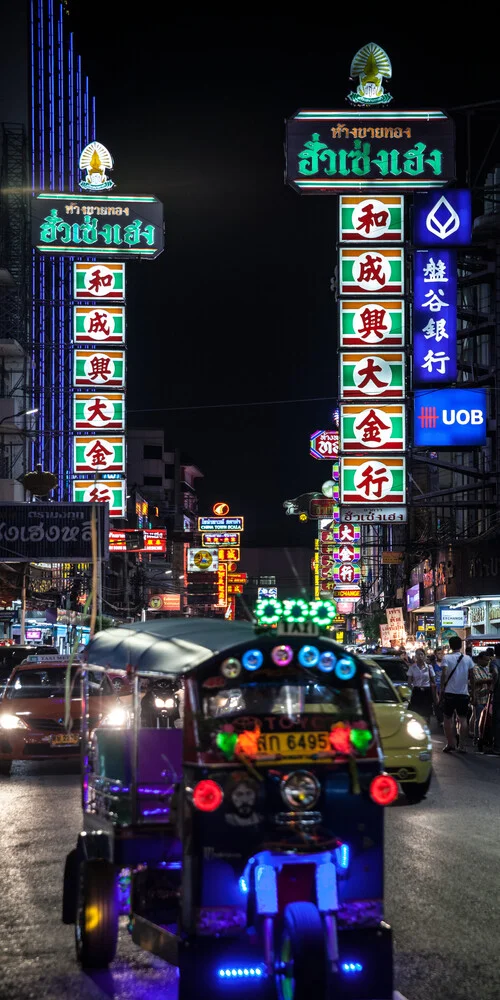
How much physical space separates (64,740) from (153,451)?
108532 millimetres

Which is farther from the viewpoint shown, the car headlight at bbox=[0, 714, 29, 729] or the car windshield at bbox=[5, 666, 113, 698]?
the car windshield at bbox=[5, 666, 113, 698]

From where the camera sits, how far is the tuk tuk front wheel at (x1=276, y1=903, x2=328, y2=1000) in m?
5.26

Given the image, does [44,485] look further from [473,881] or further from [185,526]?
[185,526]

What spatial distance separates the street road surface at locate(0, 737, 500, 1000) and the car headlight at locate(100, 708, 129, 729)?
1.31m

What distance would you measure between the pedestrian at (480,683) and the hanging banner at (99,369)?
51.6ft

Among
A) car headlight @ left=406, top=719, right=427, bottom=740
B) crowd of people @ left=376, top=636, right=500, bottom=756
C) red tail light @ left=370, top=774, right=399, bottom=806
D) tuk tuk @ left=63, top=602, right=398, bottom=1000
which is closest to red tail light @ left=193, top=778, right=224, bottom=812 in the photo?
tuk tuk @ left=63, top=602, right=398, bottom=1000

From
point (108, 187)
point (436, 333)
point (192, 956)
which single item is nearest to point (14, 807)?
point (192, 956)

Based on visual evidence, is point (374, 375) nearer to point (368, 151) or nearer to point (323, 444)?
point (368, 151)

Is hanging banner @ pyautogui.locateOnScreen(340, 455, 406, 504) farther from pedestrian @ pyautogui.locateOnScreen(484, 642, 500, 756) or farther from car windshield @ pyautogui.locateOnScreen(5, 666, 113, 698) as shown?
car windshield @ pyautogui.locateOnScreen(5, 666, 113, 698)

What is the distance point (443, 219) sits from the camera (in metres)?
29.8

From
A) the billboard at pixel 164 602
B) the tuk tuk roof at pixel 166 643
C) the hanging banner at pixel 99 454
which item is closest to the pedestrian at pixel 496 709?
the tuk tuk roof at pixel 166 643

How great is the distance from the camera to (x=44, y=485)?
106 feet

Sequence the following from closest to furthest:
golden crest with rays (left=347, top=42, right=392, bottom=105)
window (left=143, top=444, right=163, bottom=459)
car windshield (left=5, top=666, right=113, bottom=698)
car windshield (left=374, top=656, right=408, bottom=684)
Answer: car windshield (left=5, top=666, right=113, bottom=698) → car windshield (left=374, top=656, right=408, bottom=684) → golden crest with rays (left=347, top=42, right=392, bottom=105) → window (left=143, top=444, right=163, bottom=459)

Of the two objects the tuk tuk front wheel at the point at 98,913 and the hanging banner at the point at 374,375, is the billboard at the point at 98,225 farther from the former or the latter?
the tuk tuk front wheel at the point at 98,913
